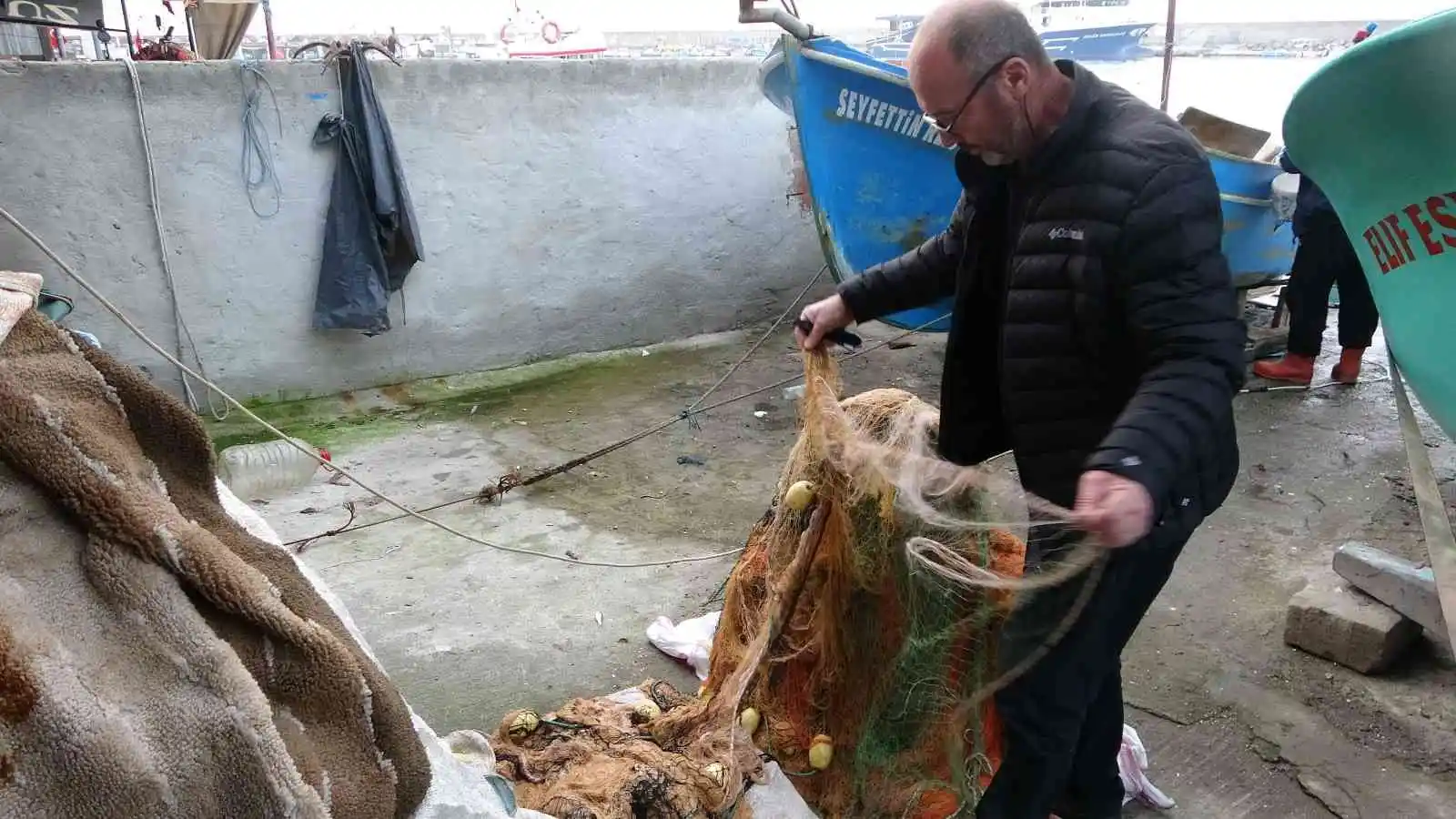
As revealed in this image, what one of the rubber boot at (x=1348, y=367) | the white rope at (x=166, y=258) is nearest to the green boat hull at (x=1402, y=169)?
the rubber boot at (x=1348, y=367)

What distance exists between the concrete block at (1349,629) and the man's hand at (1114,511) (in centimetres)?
214

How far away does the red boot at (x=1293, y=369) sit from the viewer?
5.80 m

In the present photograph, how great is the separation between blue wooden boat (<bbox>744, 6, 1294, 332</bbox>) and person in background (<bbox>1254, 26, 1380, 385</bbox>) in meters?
0.40

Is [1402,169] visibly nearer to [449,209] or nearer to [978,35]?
[978,35]

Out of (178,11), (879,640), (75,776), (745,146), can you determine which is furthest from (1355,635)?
(178,11)

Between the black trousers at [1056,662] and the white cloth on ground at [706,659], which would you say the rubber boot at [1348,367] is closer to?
the white cloth on ground at [706,659]

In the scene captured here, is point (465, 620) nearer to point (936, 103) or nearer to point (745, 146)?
point (936, 103)

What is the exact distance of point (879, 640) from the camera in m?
2.20

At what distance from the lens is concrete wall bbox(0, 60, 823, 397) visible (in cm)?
498

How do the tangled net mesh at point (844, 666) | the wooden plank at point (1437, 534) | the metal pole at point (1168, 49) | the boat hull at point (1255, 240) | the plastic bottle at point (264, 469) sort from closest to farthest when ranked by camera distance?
the tangled net mesh at point (844, 666)
the wooden plank at point (1437, 534)
the plastic bottle at point (264, 469)
the boat hull at point (1255, 240)
the metal pole at point (1168, 49)

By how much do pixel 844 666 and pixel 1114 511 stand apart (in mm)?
1015

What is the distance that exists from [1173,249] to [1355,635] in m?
2.13

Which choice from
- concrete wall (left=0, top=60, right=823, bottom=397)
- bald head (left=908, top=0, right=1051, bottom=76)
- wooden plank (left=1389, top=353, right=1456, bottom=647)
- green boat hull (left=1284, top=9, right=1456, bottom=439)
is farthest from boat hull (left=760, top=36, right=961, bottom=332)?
bald head (left=908, top=0, right=1051, bottom=76)

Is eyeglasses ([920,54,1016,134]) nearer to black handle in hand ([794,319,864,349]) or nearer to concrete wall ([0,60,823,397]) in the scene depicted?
black handle in hand ([794,319,864,349])
